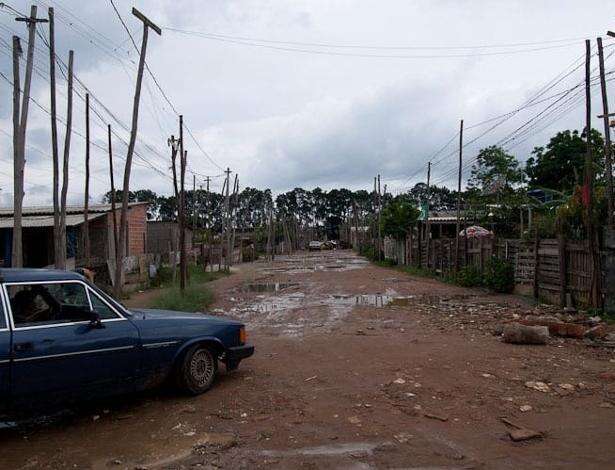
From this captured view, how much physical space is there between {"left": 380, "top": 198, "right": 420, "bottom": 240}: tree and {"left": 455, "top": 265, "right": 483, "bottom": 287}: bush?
15.1 meters

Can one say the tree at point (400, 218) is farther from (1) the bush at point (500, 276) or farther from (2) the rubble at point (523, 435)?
(2) the rubble at point (523, 435)

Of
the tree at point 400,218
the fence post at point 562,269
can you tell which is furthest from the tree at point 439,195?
the fence post at point 562,269

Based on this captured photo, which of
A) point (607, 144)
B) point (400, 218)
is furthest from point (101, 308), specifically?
point (400, 218)

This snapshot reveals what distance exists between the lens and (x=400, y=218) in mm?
37875

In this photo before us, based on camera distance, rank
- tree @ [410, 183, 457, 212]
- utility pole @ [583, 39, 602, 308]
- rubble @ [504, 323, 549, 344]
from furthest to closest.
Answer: tree @ [410, 183, 457, 212] < utility pole @ [583, 39, 602, 308] < rubble @ [504, 323, 549, 344]

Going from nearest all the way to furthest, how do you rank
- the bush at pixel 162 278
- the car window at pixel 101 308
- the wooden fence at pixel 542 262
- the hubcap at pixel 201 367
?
1. the car window at pixel 101 308
2. the hubcap at pixel 201 367
3. the wooden fence at pixel 542 262
4. the bush at pixel 162 278

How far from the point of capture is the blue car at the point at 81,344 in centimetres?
504

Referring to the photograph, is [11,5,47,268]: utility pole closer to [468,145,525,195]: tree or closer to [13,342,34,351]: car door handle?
[13,342,34,351]: car door handle

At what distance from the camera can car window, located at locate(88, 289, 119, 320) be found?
5.83 meters

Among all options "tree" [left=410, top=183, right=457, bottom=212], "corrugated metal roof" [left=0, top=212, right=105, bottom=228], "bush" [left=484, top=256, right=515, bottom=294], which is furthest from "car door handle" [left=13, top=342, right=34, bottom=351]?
"tree" [left=410, top=183, right=457, bottom=212]

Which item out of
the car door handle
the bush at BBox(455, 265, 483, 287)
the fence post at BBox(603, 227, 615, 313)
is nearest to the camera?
the car door handle

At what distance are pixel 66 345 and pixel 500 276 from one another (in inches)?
636

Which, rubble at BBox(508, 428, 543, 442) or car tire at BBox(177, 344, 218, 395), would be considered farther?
car tire at BBox(177, 344, 218, 395)

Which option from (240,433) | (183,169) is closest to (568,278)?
(240,433)
